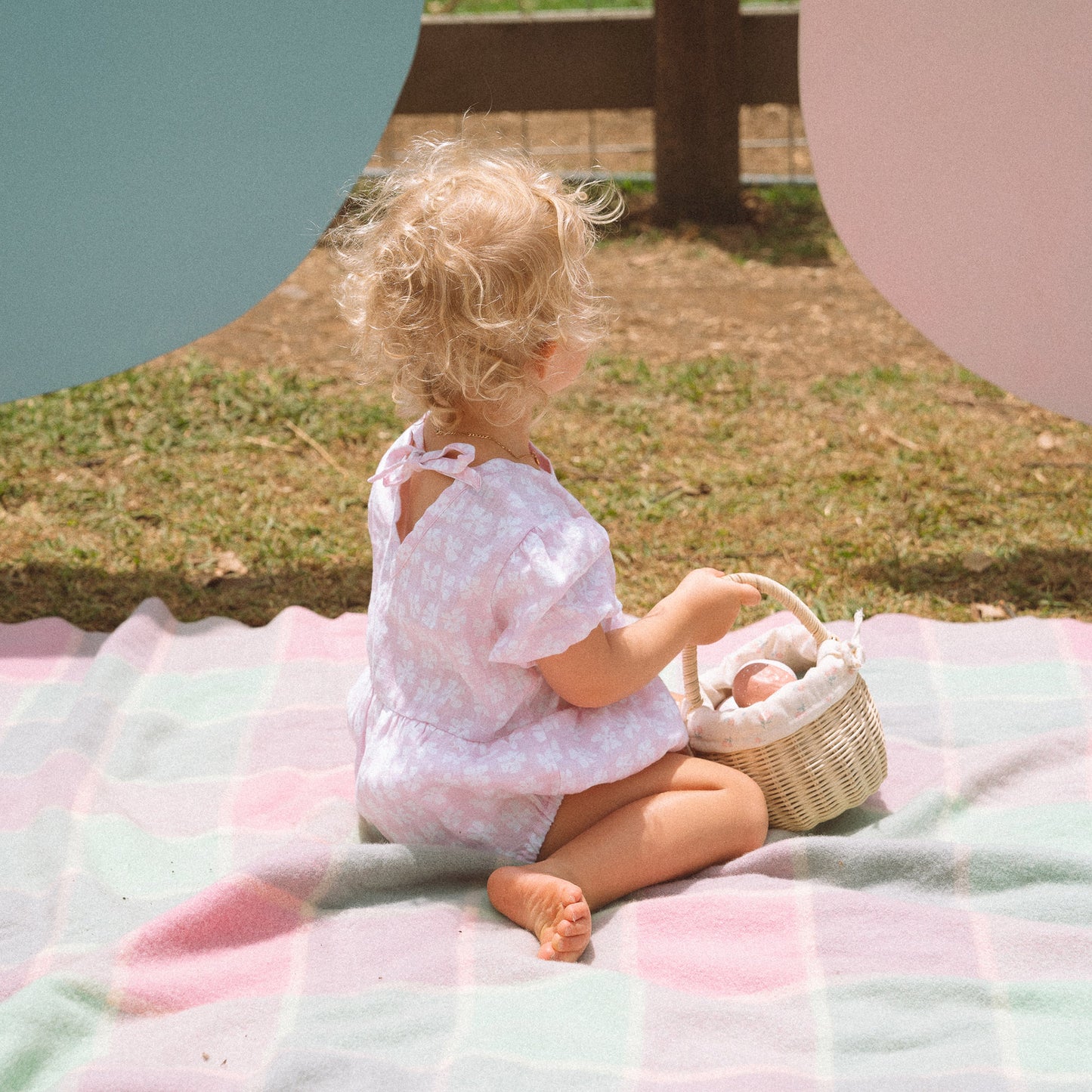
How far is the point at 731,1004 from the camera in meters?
1.72

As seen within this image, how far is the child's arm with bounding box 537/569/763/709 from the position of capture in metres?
1.90

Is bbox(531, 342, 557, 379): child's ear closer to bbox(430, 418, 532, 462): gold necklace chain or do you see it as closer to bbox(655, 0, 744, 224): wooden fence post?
bbox(430, 418, 532, 462): gold necklace chain

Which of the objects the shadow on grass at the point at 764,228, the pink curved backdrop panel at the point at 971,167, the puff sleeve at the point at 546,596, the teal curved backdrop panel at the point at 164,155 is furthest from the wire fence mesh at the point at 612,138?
the puff sleeve at the point at 546,596

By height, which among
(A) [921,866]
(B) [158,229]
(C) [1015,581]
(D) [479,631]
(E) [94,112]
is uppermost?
(E) [94,112]

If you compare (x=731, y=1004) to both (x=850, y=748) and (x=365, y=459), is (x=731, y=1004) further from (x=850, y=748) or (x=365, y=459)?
(x=365, y=459)

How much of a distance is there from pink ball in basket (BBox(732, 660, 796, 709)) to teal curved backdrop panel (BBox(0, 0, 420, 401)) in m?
1.62

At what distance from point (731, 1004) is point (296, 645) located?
1397mm

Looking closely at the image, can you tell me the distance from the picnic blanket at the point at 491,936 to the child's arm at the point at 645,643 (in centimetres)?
31

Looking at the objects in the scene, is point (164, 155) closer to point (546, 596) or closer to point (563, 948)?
point (546, 596)

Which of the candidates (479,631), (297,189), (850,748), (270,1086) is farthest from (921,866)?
(297,189)

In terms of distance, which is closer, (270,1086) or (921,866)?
(270,1086)

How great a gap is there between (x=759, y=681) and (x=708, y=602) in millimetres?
216

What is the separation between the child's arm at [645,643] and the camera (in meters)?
1.90

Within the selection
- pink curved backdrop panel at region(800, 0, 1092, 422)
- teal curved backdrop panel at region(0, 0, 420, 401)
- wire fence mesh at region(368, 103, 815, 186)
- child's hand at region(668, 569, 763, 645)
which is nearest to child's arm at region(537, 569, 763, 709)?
child's hand at region(668, 569, 763, 645)
